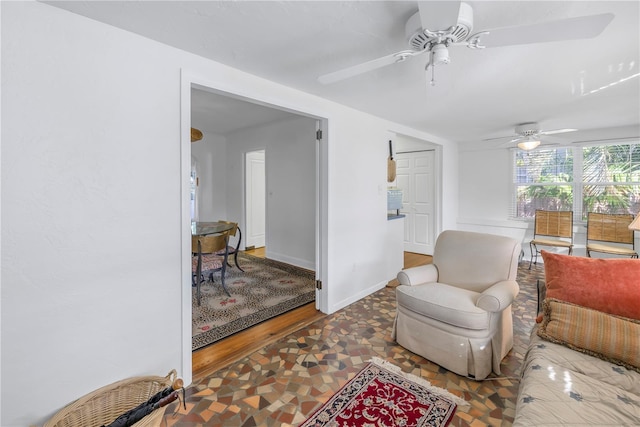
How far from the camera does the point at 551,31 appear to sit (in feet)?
3.89

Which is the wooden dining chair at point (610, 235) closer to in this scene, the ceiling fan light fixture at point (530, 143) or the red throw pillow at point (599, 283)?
the ceiling fan light fixture at point (530, 143)

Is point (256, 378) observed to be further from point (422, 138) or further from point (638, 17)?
point (422, 138)

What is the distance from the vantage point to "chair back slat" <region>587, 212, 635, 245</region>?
3.93m

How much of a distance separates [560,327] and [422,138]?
3.48 m

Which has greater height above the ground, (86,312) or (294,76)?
(294,76)

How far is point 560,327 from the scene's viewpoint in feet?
5.14

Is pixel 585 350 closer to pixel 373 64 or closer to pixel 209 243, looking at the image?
pixel 373 64

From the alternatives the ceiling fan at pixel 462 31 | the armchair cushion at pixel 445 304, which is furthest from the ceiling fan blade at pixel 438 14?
the armchair cushion at pixel 445 304

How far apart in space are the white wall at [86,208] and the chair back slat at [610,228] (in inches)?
205

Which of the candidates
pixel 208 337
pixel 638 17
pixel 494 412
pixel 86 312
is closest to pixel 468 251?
pixel 494 412

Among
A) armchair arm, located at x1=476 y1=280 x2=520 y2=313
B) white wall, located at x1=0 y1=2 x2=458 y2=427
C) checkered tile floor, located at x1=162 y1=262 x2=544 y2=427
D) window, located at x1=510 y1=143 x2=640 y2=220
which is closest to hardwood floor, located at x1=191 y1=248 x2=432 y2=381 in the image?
checkered tile floor, located at x1=162 y1=262 x2=544 y2=427

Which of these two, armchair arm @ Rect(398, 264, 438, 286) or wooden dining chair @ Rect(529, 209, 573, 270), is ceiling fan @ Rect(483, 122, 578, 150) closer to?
wooden dining chair @ Rect(529, 209, 573, 270)

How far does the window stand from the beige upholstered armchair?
135 inches

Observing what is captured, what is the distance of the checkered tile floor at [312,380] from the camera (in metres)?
1.66
